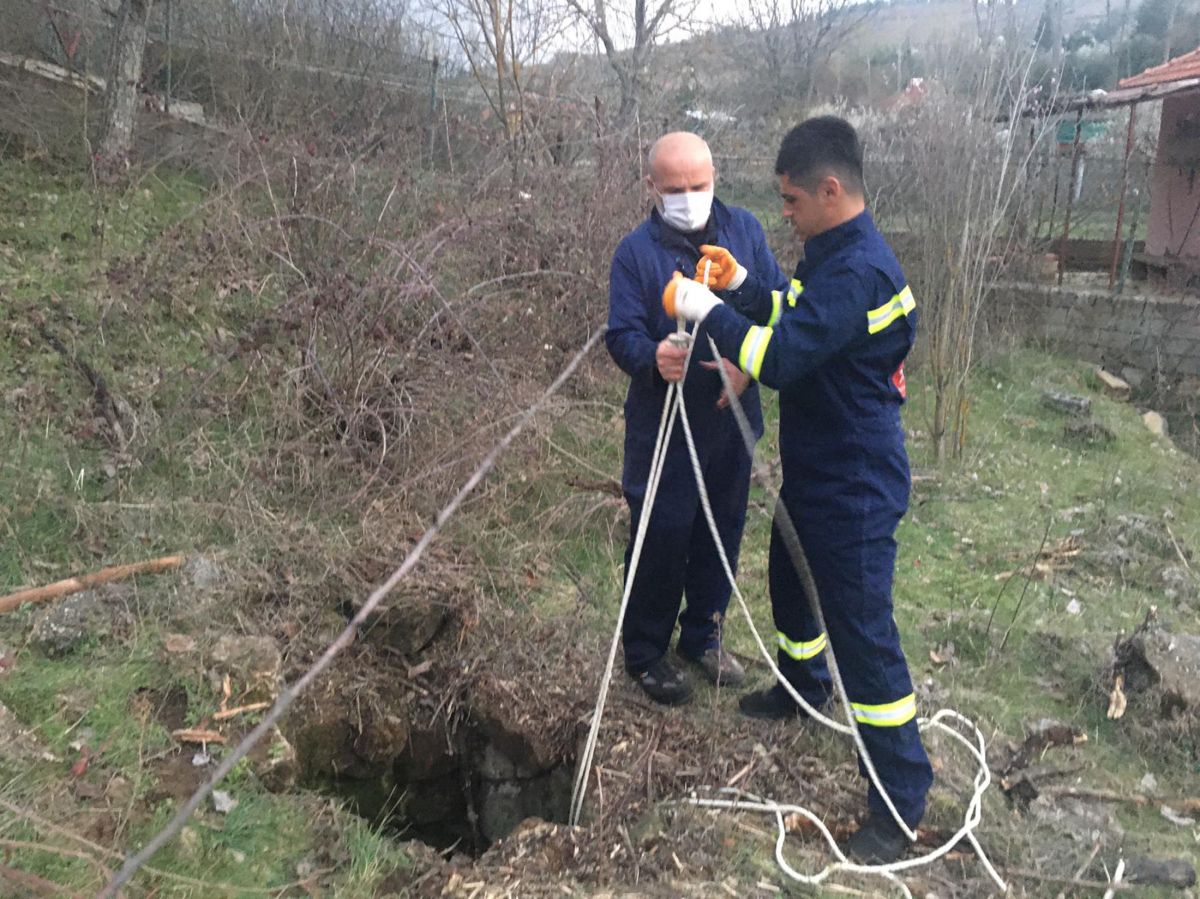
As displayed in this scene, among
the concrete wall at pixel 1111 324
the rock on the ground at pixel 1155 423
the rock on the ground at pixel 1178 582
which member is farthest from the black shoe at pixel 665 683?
the concrete wall at pixel 1111 324

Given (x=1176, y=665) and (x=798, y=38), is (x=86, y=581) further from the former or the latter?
(x=798, y=38)

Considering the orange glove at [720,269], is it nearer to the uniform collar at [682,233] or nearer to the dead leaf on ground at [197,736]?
the uniform collar at [682,233]

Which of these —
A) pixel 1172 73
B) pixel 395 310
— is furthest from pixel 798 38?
pixel 395 310

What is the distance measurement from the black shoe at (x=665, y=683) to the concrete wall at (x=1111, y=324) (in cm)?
779

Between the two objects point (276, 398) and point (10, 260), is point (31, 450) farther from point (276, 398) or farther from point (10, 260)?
point (10, 260)

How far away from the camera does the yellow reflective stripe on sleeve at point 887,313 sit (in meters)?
2.51

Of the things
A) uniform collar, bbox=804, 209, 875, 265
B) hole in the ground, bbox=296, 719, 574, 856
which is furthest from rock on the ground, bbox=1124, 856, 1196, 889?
uniform collar, bbox=804, 209, 875, 265

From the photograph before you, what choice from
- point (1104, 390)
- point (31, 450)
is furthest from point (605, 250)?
point (1104, 390)

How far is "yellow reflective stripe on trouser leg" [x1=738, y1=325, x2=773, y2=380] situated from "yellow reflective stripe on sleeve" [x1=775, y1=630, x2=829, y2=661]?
1.16 meters

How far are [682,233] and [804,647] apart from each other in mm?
1530

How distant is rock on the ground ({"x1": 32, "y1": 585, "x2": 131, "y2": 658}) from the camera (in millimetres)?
3285

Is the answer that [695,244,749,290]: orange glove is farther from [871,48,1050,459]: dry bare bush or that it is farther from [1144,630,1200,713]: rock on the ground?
[871,48,1050,459]: dry bare bush

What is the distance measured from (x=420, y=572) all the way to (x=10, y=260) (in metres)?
4.36

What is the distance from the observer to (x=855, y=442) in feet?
8.64
